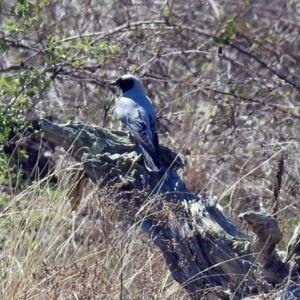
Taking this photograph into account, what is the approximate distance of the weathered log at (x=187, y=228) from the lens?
352 cm

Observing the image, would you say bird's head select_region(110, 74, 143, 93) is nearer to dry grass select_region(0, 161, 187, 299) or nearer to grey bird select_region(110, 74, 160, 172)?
grey bird select_region(110, 74, 160, 172)

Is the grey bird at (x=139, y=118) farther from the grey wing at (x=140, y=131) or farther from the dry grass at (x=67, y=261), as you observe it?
the dry grass at (x=67, y=261)

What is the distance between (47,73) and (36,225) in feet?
7.50

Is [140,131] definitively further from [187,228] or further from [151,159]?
[187,228]

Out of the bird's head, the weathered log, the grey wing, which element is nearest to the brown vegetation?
the bird's head

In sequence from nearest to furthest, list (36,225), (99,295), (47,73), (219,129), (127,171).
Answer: (99,295), (127,171), (36,225), (47,73), (219,129)

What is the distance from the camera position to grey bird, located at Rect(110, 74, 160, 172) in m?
4.05

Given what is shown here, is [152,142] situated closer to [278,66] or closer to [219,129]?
[219,129]

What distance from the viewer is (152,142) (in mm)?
4352

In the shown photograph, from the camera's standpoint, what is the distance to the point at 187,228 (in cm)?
367

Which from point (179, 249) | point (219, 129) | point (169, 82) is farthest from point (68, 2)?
point (179, 249)

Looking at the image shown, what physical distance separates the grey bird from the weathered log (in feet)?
0.27

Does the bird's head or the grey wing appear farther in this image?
the bird's head

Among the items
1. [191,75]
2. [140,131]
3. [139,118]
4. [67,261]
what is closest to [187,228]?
[67,261]
